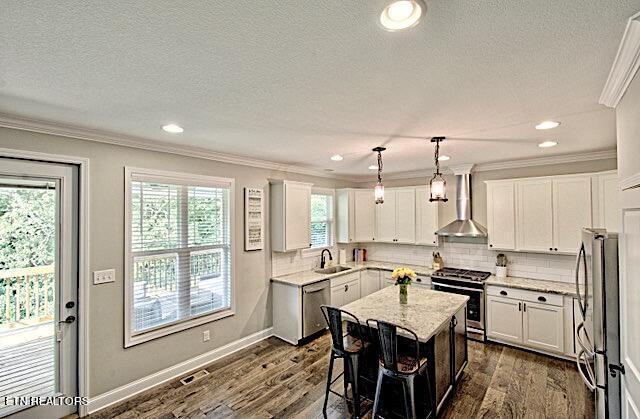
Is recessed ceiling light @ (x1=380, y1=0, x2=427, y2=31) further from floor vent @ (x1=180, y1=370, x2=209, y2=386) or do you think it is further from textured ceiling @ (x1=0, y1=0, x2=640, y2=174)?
floor vent @ (x1=180, y1=370, x2=209, y2=386)

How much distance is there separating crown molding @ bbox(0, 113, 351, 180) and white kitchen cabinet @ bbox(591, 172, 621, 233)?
3881 mm

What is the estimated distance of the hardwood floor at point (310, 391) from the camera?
2.66 metres

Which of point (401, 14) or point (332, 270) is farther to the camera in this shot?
point (332, 270)

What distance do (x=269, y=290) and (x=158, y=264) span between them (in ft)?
5.38

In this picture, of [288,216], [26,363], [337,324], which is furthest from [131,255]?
[337,324]

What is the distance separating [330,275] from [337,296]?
39 centimetres

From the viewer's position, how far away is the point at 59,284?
2.54m

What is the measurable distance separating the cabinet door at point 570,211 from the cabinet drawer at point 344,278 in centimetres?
278

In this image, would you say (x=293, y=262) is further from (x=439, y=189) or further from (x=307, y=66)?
(x=307, y=66)

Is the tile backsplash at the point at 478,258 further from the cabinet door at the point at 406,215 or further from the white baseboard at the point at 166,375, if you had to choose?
the white baseboard at the point at 166,375

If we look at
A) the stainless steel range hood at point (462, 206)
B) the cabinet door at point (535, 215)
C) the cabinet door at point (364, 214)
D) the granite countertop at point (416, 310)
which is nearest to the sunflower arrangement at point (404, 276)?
the granite countertop at point (416, 310)

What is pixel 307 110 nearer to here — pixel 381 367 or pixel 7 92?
pixel 7 92

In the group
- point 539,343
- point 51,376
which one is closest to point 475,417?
point 539,343

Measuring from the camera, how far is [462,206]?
4.63m
